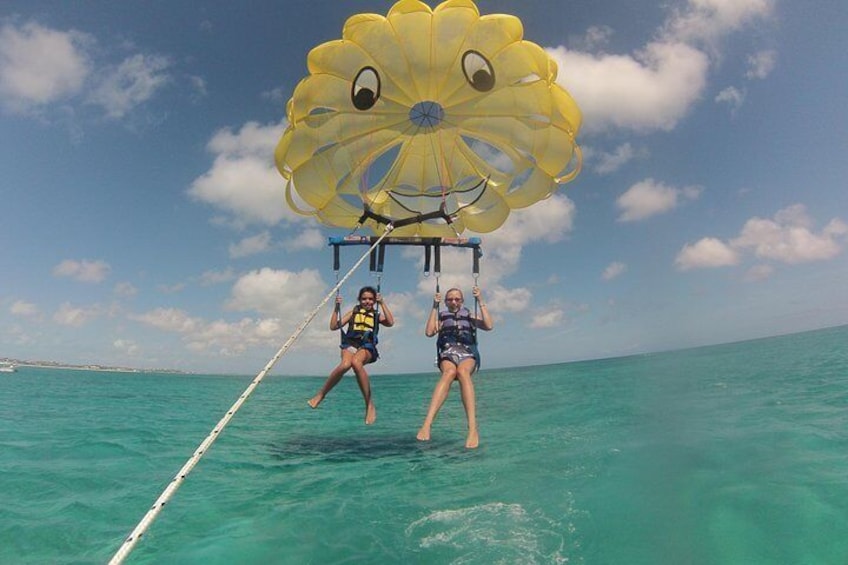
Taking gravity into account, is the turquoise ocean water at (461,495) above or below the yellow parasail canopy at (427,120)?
below

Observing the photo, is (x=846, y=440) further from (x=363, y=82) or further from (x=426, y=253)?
(x=363, y=82)

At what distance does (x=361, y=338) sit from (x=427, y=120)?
4019 millimetres

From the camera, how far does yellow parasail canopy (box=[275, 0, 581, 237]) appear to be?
740 centimetres

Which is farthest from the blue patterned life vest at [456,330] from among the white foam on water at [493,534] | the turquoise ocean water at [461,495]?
the white foam on water at [493,534]

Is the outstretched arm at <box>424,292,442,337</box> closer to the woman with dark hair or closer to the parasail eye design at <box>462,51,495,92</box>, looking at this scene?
the woman with dark hair

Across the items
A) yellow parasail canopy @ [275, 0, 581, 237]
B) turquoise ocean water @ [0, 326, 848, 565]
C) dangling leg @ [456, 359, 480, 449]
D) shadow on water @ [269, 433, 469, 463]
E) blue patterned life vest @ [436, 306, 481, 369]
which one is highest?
yellow parasail canopy @ [275, 0, 581, 237]

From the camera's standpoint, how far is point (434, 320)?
7.73 metres

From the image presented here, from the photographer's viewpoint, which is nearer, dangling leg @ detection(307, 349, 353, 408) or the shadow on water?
dangling leg @ detection(307, 349, 353, 408)

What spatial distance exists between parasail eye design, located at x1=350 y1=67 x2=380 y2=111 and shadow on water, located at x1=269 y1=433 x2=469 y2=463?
5905 mm

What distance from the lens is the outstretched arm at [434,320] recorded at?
25.2ft

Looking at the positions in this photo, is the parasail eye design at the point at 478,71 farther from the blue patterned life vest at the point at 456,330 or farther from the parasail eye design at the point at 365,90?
the blue patterned life vest at the point at 456,330

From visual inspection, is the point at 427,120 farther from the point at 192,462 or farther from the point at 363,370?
the point at 192,462

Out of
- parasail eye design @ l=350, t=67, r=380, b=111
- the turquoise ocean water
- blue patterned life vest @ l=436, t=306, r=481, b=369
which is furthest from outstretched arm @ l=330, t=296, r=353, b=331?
parasail eye design @ l=350, t=67, r=380, b=111

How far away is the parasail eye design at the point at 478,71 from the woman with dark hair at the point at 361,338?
3.75m
